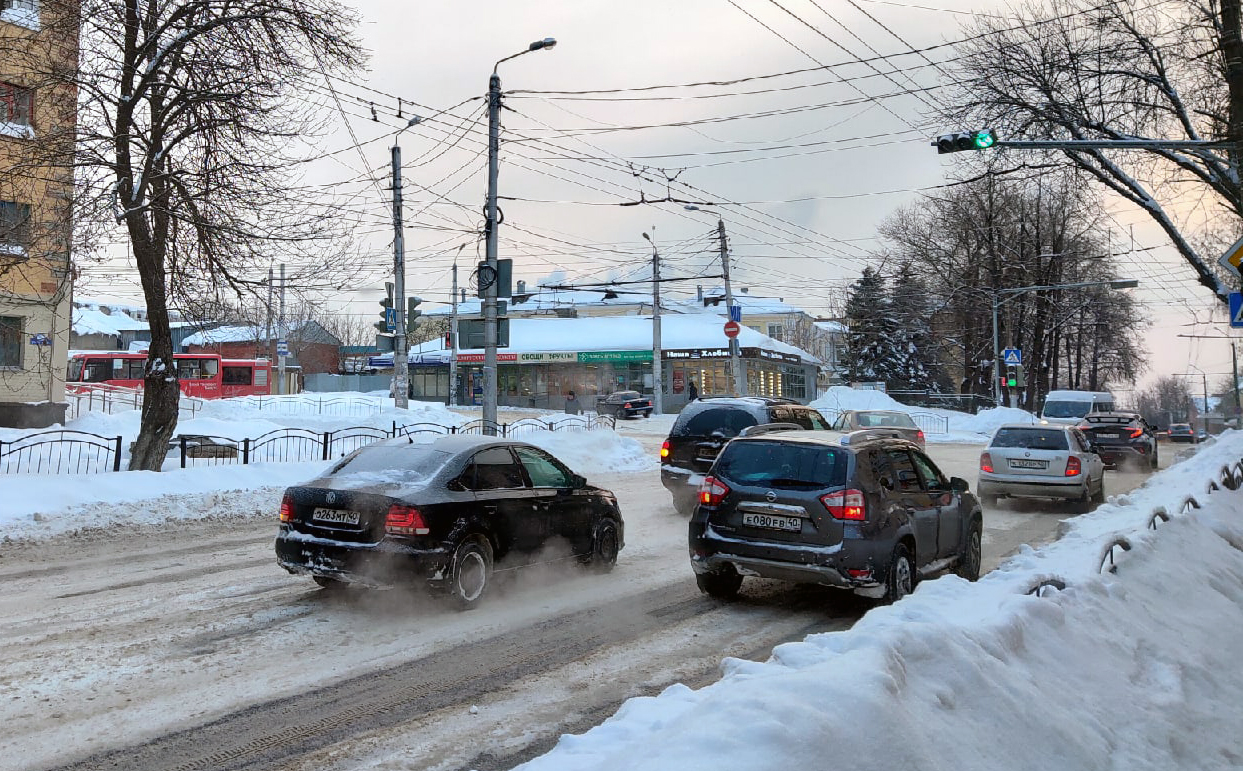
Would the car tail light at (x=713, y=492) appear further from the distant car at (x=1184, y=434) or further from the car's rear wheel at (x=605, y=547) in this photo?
the distant car at (x=1184, y=434)

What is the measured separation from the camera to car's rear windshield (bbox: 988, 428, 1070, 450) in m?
15.4

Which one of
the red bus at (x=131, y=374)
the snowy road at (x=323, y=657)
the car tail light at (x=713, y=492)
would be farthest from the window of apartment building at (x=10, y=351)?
the car tail light at (x=713, y=492)

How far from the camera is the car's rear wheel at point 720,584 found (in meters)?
7.91

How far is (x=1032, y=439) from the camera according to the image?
1564 centimetres

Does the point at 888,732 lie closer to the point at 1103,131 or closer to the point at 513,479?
the point at 513,479

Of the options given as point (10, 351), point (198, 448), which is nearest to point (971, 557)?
point (198, 448)

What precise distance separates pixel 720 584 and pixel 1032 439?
1000cm

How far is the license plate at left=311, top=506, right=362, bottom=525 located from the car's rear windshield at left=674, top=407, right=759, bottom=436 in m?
7.18

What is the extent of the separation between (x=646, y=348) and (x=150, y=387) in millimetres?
39405

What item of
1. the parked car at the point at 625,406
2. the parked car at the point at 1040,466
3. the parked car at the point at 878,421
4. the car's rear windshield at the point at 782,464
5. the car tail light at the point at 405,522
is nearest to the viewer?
the car tail light at the point at 405,522

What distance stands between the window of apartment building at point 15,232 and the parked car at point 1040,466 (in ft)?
51.7

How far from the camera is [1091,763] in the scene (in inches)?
146

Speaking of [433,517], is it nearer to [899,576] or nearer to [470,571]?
[470,571]

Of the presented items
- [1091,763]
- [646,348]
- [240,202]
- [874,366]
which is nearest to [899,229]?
[874,366]
